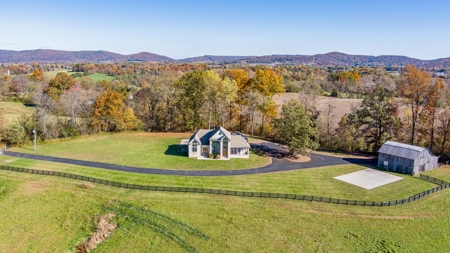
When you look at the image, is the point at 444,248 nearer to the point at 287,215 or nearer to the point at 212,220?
the point at 287,215

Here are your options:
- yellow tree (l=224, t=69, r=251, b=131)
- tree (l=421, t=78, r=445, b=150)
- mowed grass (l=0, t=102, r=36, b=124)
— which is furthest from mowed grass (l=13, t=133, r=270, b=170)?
mowed grass (l=0, t=102, r=36, b=124)

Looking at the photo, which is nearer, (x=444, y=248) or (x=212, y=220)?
(x=444, y=248)

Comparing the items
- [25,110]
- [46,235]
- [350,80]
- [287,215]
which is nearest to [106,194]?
[46,235]

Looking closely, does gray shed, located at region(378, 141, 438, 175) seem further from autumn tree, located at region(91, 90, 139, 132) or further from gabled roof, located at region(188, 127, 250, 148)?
autumn tree, located at region(91, 90, 139, 132)

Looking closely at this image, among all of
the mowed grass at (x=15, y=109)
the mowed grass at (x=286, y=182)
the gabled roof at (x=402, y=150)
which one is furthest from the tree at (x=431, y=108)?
the mowed grass at (x=15, y=109)

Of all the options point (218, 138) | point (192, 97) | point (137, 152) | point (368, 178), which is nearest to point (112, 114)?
point (137, 152)

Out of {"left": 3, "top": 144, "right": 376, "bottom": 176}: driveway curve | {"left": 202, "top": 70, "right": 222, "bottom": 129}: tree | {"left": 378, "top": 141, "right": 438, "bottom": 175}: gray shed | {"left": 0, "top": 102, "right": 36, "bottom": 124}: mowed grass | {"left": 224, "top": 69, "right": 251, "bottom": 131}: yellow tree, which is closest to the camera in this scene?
{"left": 3, "top": 144, "right": 376, "bottom": 176}: driveway curve
